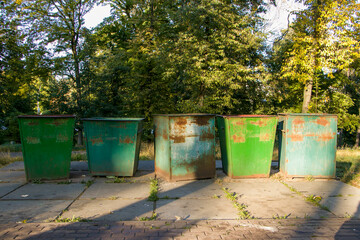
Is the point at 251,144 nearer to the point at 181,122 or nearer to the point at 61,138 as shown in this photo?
the point at 181,122

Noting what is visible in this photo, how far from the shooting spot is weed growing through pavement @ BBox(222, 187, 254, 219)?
416cm

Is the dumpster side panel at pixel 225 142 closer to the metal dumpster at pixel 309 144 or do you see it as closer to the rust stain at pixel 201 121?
the rust stain at pixel 201 121

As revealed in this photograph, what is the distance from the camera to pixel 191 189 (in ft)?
18.3

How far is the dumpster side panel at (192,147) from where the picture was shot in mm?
6090

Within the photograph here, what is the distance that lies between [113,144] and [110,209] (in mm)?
2107

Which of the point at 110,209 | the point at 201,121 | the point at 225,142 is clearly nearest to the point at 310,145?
the point at 225,142

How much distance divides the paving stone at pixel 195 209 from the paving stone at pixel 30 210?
150 cm

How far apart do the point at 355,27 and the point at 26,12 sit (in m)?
23.7

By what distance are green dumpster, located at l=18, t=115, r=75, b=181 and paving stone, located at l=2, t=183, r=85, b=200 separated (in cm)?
31

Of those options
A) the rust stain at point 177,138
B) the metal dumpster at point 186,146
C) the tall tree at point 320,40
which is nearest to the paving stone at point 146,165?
the metal dumpster at point 186,146

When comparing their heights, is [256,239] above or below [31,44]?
below

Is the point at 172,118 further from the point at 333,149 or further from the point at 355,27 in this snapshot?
the point at 355,27

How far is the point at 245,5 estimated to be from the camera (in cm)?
2000

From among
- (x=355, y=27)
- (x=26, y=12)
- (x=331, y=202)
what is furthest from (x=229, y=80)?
(x=26, y=12)
